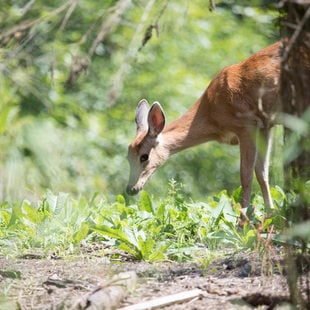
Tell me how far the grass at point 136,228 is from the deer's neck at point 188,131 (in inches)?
91.9

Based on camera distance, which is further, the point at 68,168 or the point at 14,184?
the point at 68,168

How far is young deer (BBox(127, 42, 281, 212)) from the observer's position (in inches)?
315

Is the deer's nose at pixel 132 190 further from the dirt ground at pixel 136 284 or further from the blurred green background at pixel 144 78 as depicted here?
the dirt ground at pixel 136 284

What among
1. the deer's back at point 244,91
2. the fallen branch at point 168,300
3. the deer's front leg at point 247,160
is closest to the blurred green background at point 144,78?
the deer's back at point 244,91

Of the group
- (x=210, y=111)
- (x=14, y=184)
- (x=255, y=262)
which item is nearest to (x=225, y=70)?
(x=210, y=111)

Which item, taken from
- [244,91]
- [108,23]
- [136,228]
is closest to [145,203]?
[136,228]

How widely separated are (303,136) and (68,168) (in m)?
7.95

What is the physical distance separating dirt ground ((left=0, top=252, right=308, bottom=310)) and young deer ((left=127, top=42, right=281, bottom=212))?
269cm

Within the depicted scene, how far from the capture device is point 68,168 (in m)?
11.1

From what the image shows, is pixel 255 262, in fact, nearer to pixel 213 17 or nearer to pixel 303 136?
pixel 303 136

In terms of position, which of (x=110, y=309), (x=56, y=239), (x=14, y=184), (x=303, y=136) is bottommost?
(x=56, y=239)

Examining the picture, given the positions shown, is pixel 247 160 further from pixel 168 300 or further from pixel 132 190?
pixel 168 300

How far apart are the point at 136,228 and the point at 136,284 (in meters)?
1.29

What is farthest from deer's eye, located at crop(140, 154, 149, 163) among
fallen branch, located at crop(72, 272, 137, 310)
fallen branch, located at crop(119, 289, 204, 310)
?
fallen branch, located at crop(119, 289, 204, 310)
